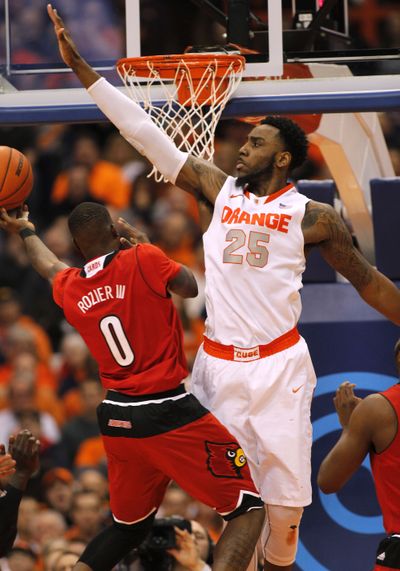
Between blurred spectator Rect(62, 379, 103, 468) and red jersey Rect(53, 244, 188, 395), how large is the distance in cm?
422

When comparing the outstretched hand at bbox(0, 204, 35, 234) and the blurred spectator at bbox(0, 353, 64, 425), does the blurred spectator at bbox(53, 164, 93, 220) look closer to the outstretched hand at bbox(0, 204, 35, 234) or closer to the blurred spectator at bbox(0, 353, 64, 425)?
the blurred spectator at bbox(0, 353, 64, 425)

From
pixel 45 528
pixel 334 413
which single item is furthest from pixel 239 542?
pixel 45 528

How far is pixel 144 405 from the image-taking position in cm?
516

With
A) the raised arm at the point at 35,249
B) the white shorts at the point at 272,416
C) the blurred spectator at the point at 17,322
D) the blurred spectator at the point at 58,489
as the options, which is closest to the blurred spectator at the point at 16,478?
the raised arm at the point at 35,249

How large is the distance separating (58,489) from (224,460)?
4201 mm

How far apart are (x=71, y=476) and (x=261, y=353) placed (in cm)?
421

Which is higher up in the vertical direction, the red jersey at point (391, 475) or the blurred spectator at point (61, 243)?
the red jersey at point (391, 475)

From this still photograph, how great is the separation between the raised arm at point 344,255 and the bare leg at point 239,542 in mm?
1209

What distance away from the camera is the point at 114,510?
5.38m

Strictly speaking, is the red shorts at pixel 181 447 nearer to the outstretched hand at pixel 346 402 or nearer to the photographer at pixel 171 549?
the outstretched hand at pixel 346 402

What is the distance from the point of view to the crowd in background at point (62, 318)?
8.42m

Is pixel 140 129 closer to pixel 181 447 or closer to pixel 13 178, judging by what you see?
pixel 13 178

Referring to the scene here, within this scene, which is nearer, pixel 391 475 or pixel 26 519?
pixel 391 475

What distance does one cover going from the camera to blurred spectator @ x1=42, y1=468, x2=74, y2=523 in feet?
29.2
